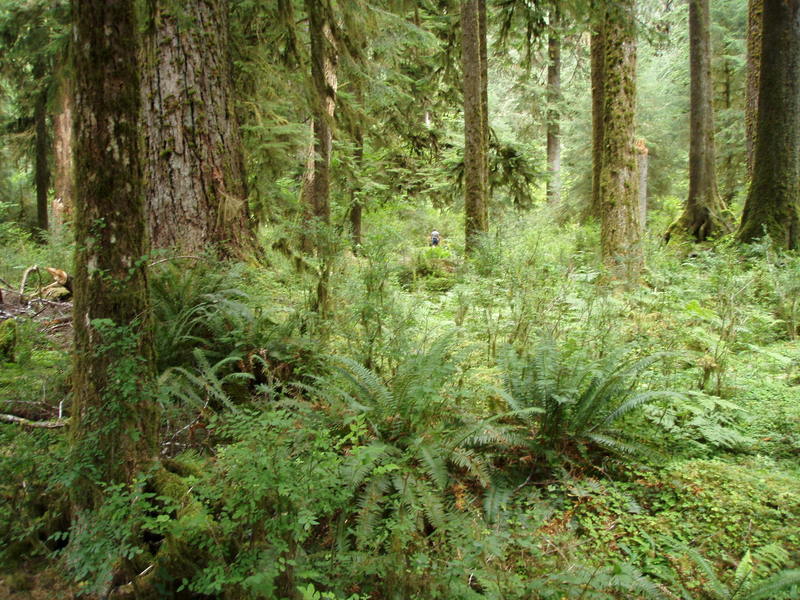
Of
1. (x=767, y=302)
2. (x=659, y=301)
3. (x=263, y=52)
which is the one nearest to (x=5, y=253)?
(x=263, y=52)

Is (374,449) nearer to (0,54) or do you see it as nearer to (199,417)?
(199,417)

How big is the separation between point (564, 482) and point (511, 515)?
48 centimetres

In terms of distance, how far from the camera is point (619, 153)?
7918 mm

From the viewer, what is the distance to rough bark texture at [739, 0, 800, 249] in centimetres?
852

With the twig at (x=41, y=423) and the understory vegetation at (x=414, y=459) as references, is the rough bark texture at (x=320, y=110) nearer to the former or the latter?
the understory vegetation at (x=414, y=459)

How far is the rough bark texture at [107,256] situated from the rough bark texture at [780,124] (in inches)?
373

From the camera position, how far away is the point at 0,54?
13016mm

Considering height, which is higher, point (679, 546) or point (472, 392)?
point (472, 392)

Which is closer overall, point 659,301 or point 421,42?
point 659,301

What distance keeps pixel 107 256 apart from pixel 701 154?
46.2ft

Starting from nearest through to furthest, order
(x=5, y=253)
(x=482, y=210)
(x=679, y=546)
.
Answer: (x=679, y=546) < (x=5, y=253) < (x=482, y=210)

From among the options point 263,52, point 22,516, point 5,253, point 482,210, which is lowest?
point 22,516

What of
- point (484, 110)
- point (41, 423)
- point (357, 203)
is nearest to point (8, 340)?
point (41, 423)

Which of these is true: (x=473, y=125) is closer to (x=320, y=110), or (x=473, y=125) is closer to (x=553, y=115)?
(x=320, y=110)
